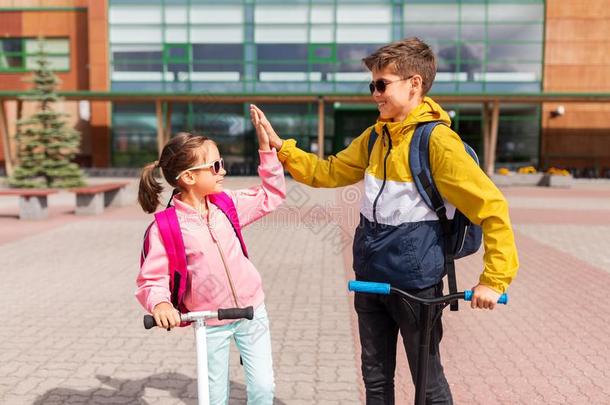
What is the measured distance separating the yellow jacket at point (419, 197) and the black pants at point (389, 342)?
15 cm

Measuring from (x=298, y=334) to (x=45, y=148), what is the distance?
1918 cm

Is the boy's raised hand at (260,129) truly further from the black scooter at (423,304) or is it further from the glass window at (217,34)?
the glass window at (217,34)

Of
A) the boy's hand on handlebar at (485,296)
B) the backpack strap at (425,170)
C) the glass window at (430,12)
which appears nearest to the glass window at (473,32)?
Result: the glass window at (430,12)

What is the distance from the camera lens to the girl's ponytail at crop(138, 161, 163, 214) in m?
2.49

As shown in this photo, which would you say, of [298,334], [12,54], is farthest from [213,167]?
[12,54]

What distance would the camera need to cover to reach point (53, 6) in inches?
1201

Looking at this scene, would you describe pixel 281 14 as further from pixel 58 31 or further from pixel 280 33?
pixel 58 31

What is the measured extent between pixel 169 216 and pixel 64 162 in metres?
20.9

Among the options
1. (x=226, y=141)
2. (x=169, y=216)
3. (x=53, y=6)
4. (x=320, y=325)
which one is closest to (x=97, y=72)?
(x=53, y=6)

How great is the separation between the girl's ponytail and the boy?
533mm

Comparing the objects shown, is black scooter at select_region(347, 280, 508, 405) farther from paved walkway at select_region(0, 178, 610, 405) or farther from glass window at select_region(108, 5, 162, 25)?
glass window at select_region(108, 5, 162, 25)

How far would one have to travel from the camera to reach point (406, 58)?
7.62ft

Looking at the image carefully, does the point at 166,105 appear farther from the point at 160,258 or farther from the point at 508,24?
the point at 160,258

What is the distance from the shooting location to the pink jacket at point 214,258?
238 cm
